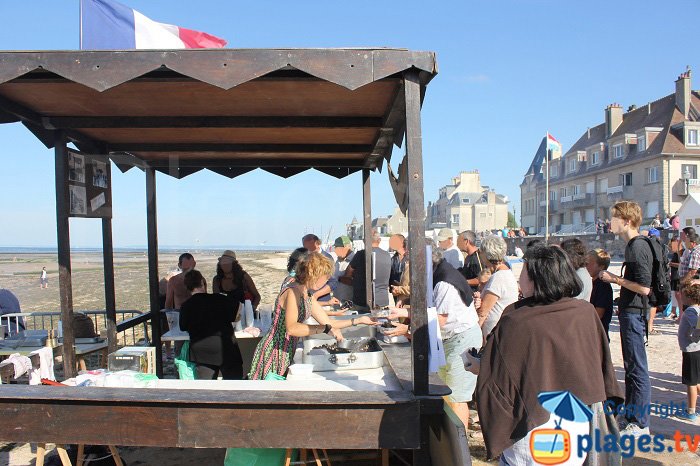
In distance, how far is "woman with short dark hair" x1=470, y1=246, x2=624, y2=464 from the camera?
220 cm

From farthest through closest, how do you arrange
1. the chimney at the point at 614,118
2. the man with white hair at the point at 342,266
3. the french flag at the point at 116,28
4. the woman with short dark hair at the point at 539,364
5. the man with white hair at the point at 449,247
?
1. the chimney at the point at 614,118
2. the man with white hair at the point at 449,247
3. the man with white hair at the point at 342,266
4. the french flag at the point at 116,28
5. the woman with short dark hair at the point at 539,364

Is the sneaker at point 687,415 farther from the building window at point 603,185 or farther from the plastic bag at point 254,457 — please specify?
the building window at point 603,185

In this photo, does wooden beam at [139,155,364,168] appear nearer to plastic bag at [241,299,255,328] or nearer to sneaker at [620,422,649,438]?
plastic bag at [241,299,255,328]

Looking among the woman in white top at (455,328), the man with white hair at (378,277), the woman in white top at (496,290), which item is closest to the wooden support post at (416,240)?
the woman in white top at (455,328)

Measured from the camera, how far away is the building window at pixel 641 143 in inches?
1602

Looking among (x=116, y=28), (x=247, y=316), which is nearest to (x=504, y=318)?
(x=116, y=28)

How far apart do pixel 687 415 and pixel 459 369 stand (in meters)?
2.36

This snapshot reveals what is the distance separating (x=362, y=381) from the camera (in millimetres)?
3252

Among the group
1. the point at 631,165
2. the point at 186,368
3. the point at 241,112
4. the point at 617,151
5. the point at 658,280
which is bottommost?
the point at 186,368

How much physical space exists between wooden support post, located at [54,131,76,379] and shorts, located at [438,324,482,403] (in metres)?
2.97

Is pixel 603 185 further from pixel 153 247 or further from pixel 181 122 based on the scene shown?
pixel 181 122

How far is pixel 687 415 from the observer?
4.78 m

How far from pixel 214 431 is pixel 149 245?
4205 millimetres

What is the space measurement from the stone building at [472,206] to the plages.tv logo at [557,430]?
76.0 metres
